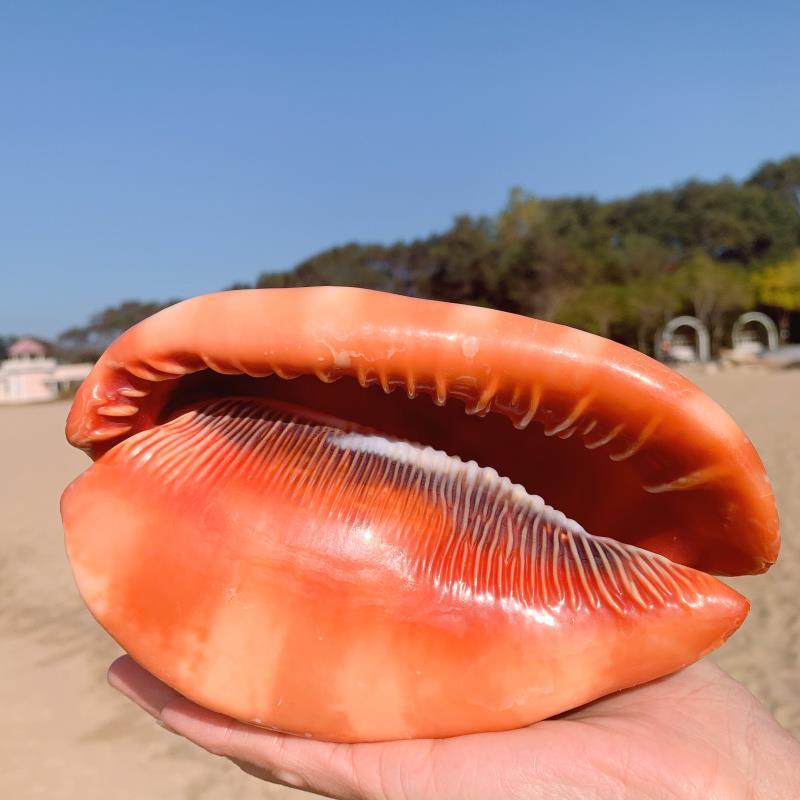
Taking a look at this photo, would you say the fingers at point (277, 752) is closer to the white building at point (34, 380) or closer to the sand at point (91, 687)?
the sand at point (91, 687)

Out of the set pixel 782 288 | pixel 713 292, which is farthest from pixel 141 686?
pixel 782 288

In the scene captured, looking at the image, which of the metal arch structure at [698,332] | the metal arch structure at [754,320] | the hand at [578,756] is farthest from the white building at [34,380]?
the hand at [578,756]

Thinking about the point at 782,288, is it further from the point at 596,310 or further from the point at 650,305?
the point at 596,310

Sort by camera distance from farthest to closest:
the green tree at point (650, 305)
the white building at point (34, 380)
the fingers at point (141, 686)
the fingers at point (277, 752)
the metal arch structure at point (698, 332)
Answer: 1. the white building at point (34, 380)
2. the green tree at point (650, 305)
3. the metal arch structure at point (698, 332)
4. the fingers at point (141, 686)
5. the fingers at point (277, 752)

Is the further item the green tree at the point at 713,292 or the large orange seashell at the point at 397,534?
the green tree at the point at 713,292

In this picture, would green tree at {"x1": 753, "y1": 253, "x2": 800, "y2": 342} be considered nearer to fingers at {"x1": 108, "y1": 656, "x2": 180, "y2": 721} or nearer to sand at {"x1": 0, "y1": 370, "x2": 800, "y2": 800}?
sand at {"x1": 0, "y1": 370, "x2": 800, "y2": 800}

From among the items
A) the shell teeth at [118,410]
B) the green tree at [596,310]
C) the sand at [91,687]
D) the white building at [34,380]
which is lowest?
the white building at [34,380]
